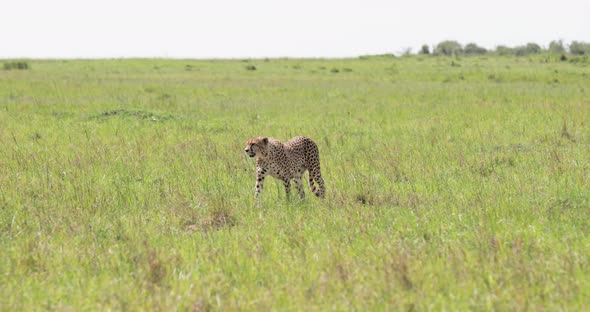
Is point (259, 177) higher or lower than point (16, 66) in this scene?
higher

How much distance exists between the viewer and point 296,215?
742 cm

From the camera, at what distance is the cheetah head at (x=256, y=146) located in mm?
8312

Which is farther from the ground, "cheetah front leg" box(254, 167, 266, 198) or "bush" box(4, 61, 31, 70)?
"cheetah front leg" box(254, 167, 266, 198)

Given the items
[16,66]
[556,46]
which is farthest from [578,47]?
[16,66]

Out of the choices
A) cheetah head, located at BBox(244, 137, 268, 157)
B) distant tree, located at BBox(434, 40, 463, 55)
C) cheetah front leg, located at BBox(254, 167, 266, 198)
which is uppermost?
cheetah head, located at BBox(244, 137, 268, 157)

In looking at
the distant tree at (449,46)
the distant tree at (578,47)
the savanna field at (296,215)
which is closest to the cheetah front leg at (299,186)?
the savanna field at (296,215)

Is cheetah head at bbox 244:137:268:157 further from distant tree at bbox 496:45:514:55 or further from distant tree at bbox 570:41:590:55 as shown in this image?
distant tree at bbox 570:41:590:55

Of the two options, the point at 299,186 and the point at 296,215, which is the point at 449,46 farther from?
the point at 296,215

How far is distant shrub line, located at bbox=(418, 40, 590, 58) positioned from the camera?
84.7 meters

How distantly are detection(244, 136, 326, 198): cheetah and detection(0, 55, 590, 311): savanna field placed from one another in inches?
9.9

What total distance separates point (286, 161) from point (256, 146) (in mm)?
524

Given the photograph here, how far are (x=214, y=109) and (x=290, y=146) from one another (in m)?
10.1

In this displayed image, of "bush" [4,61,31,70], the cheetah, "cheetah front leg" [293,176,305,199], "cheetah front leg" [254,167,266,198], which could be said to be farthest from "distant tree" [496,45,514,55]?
"cheetah front leg" [254,167,266,198]

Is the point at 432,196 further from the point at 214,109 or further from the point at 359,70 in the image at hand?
the point at 359,70
